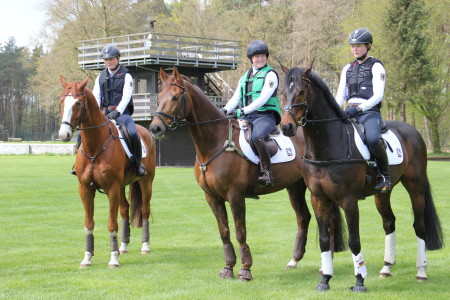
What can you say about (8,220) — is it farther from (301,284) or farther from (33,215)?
(301,284)

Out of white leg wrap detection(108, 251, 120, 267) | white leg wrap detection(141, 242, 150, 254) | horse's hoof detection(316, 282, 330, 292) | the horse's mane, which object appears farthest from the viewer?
white leg wrap detection(141, 242, 150, 254)

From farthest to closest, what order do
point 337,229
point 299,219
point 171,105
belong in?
1. point 299,219
2. point 337,229
3. point 171,105

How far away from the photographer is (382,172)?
780cm

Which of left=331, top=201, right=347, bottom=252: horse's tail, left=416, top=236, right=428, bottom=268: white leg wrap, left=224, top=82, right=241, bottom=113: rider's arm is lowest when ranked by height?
left=416, top=236, right=428, bottom=268: white leg wrap

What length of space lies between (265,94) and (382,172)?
202 cm

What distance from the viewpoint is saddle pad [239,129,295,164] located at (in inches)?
336

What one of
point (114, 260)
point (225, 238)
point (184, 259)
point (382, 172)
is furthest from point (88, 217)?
point (382, 172)

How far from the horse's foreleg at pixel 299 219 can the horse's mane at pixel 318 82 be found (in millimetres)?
2142

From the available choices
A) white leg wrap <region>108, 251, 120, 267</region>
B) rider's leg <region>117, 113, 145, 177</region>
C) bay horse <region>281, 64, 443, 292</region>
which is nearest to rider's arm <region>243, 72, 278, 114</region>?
bay horse <region>281, 64, 443, 292</region>

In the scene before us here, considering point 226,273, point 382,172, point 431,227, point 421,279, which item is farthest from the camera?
point 431,227

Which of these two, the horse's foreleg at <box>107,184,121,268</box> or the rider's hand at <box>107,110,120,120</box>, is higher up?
the rider's hand at <box>107,110,120,120</box>

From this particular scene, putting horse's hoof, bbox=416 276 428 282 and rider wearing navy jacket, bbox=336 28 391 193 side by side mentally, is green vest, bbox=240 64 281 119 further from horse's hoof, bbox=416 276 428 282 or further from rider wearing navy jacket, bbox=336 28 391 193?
horse's hoof, bbox=416 276 428 282

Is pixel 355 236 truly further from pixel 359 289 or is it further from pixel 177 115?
pixel 177 115

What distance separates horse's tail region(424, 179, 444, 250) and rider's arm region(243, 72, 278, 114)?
2754mm
